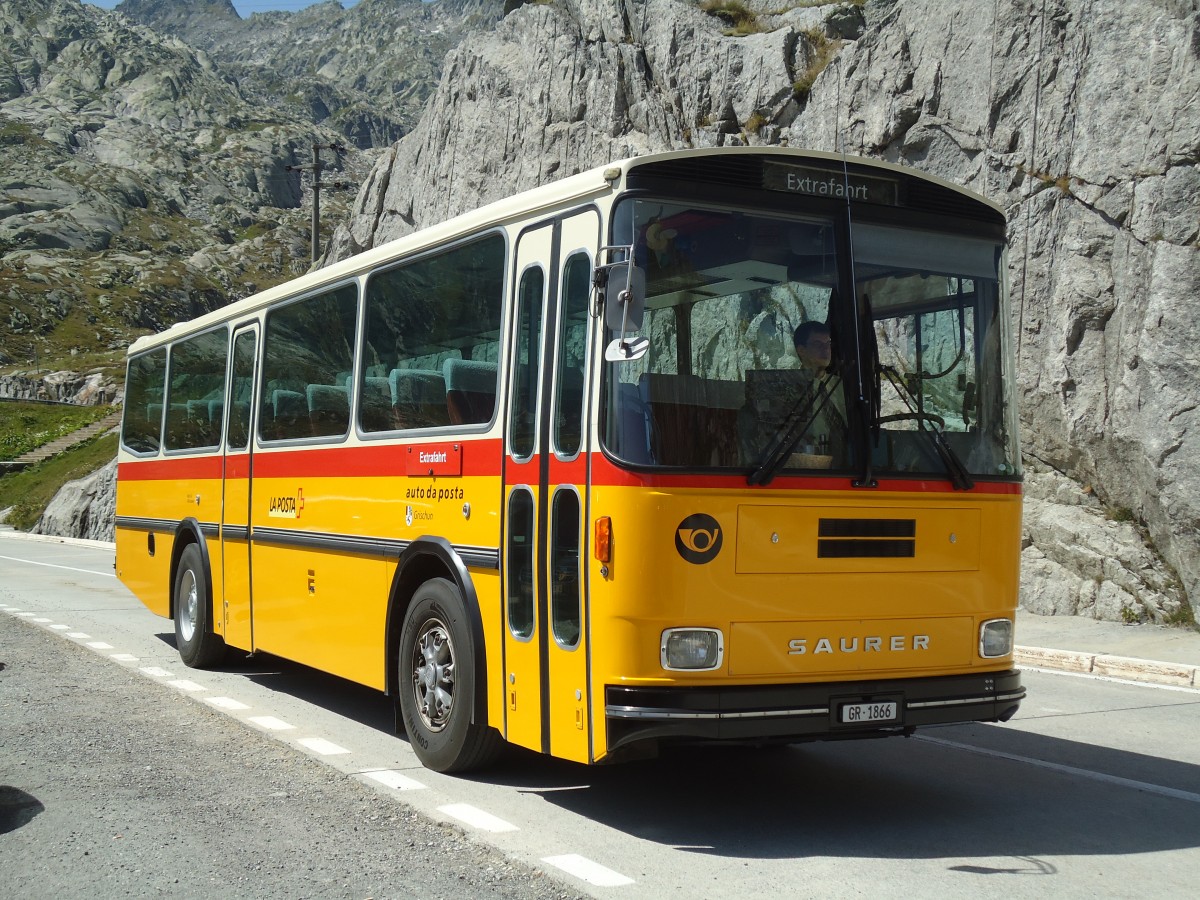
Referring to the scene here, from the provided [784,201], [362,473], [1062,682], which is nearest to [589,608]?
[784,201]

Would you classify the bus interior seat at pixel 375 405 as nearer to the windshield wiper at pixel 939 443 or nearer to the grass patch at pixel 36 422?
the windshield wiper at pixel 939 443

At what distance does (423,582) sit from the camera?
771cm

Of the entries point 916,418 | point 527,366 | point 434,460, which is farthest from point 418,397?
point 916,418

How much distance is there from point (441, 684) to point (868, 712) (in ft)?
8.26

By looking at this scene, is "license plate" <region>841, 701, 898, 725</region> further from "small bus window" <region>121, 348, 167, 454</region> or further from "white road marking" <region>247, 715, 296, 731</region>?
"small bus window" <region>121, 348, 167, 454</region>

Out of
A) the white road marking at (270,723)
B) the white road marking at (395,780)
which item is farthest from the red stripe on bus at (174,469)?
the white road marking at (395,780)

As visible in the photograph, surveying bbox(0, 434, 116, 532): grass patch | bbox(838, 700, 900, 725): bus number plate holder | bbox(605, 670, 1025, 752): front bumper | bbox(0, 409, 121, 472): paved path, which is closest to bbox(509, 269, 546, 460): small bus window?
bbox(605, 670, 1025, 752): front bumper

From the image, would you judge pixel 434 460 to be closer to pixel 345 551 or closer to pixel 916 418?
pixel 345 551

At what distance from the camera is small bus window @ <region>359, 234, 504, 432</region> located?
23.7ft

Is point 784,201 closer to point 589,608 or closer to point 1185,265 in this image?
point 589,608

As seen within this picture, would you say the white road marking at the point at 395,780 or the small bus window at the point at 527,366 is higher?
the small bus window at the point at 527,366

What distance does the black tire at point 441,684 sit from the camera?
23.2 feet

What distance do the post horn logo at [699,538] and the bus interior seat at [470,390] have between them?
163 centimetres

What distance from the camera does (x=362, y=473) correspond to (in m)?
8.49
